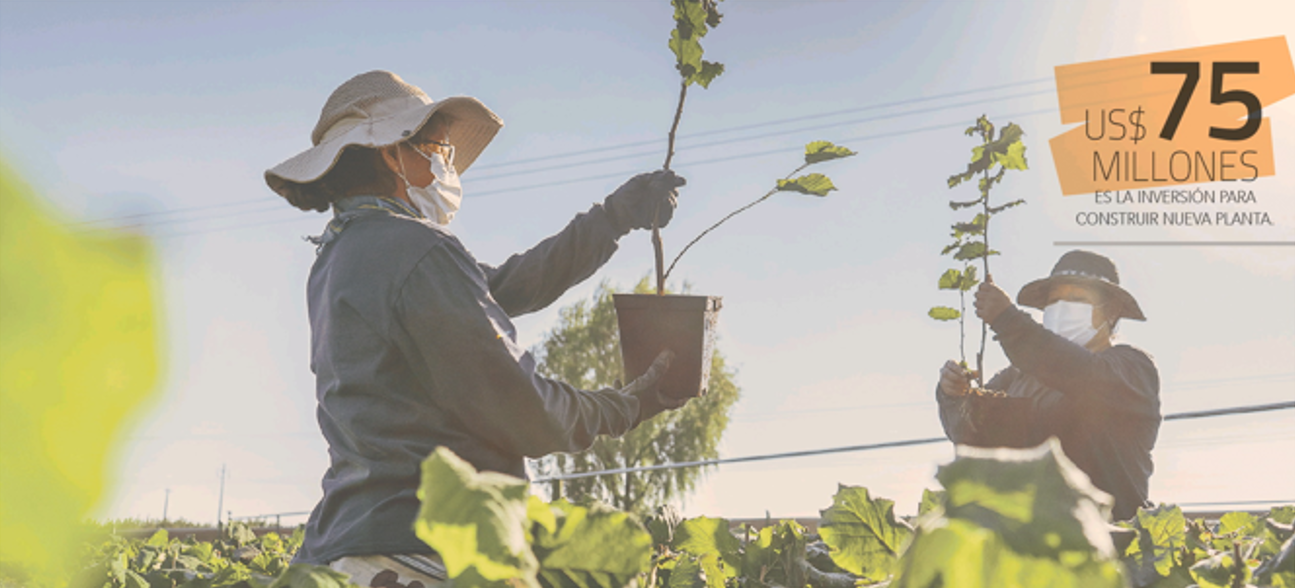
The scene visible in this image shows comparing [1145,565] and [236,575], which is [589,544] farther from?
[236,575]

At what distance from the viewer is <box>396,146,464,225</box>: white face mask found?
89.7 inches

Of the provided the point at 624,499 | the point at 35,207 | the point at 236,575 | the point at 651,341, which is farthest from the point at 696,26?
the point at 624,499

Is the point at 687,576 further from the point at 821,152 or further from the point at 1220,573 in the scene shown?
the point at 821,152

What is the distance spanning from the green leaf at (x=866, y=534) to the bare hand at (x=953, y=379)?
11.9 ft

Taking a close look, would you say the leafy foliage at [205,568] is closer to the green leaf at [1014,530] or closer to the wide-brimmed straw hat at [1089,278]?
the green leaf at [1014,530]

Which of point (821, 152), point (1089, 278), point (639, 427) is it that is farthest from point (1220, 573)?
point (639, 427)

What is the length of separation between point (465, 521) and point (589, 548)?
9cm

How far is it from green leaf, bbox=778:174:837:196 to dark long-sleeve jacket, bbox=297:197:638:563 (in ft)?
3.84

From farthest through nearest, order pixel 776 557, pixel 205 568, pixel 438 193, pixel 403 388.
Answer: pixel 205 568 → pixel 438 193 → pixel 403 388 → pixel 776 557

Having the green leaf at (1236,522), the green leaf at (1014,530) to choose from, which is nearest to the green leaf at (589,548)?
the green leaf at (1014,530)

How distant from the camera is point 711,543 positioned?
1411 millimetres

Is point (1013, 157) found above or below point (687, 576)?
above

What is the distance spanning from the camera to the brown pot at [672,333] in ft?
7.82

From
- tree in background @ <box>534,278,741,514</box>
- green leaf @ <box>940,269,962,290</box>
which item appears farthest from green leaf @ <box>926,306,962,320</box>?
tree in background @ <box>534,278,741,514</box>
